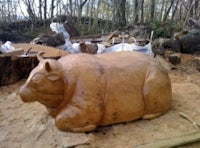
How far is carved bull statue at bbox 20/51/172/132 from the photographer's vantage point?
105 inches

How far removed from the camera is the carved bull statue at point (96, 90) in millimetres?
2674

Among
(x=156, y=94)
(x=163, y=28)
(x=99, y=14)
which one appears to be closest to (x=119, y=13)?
(x=99, y=14)

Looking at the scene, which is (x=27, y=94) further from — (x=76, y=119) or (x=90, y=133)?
(x=90, y=133)

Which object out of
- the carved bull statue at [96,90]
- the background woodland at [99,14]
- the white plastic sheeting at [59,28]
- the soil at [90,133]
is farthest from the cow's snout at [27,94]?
the background woodland at [99,14]

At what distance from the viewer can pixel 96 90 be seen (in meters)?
2.78

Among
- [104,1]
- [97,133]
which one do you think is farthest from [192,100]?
[104,1]

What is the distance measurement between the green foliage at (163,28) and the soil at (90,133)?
434cm

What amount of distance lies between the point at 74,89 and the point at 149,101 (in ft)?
2.50

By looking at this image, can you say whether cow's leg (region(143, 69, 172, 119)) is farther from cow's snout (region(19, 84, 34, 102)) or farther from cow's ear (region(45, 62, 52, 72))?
cow's snout (region(19, 84, 34, 102))

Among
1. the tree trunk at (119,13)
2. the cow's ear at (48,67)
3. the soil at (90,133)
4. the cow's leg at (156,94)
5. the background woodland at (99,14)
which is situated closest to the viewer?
the cow's ear at (48,67)

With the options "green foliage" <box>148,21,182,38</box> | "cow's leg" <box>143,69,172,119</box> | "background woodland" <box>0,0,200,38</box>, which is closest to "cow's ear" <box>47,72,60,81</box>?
"cow's leg" <box>143,69,172,119</box>

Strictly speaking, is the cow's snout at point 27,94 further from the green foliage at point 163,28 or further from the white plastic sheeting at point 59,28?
the green foliage at point 163,28

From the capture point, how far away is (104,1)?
8.75 metres

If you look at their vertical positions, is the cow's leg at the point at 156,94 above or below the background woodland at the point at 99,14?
below
